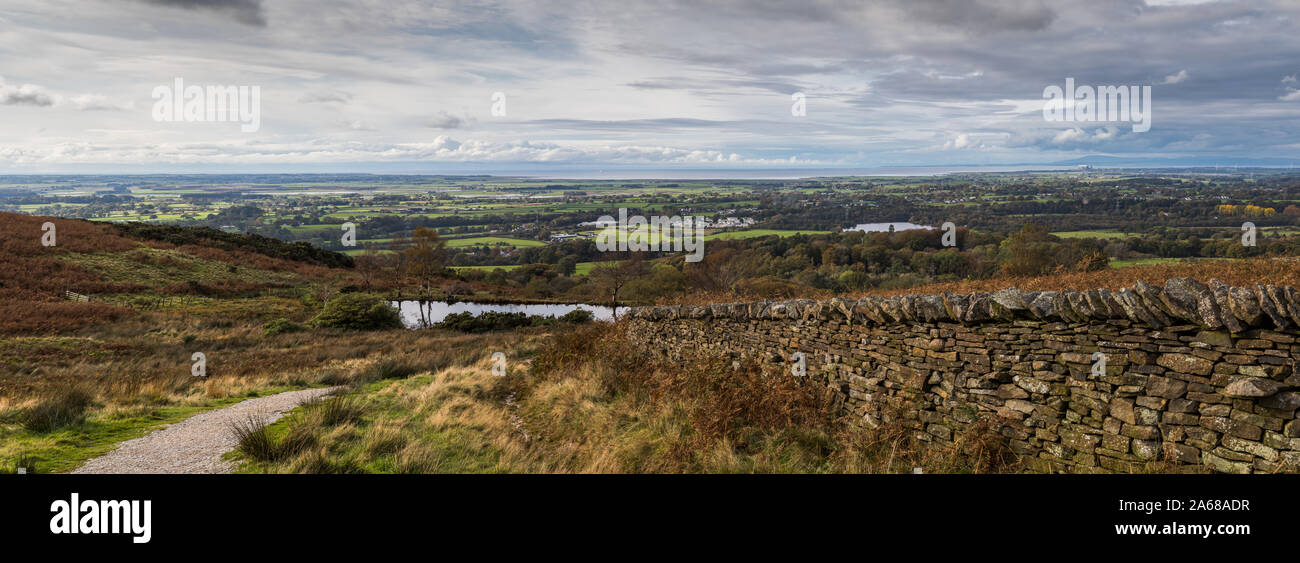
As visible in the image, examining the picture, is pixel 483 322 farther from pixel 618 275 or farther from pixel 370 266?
pixel 370 266

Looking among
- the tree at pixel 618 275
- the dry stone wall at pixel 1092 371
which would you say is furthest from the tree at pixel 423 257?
the dry stone wall at pixel 1092 371

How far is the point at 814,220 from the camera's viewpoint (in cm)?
8931

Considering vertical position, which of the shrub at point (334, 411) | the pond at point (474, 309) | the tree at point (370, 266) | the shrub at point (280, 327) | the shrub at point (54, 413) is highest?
the tree at point (370, 266)

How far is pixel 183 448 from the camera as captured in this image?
7609mm

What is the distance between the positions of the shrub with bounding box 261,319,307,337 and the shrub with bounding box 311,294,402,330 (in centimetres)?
152

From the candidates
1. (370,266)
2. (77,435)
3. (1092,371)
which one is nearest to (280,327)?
(77,435)

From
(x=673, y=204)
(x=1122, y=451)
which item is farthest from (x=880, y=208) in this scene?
(x=1122, y=451)

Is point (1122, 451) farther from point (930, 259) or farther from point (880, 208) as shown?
point (880, 208)

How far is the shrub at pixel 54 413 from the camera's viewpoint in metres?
8.48

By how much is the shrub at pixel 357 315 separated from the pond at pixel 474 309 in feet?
14.7

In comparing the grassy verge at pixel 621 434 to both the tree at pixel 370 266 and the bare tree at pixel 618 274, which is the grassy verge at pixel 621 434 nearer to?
the bare tree at pixel 618 274

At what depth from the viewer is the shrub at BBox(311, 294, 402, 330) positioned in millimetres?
30000

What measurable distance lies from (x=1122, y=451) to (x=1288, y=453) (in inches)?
39.2

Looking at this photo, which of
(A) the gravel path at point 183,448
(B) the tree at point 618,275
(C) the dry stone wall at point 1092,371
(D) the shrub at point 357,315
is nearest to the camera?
(C) the dry stone wall at point 1092,371
